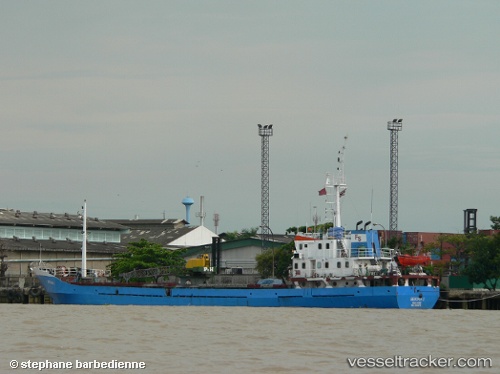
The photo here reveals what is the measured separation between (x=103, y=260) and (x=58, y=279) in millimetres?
28755

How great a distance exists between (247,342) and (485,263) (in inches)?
2025

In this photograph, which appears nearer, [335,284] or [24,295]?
[335,284]

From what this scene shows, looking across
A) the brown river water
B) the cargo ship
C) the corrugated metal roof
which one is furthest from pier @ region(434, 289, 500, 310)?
the corrugated metal roof

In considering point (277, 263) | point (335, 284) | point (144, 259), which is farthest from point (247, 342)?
point (144, 259)

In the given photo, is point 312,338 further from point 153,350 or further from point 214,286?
point 214,286

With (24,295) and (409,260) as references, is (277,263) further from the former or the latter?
(409,260)

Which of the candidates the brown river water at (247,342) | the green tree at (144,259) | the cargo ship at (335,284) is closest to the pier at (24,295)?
the green tree at (144,259)

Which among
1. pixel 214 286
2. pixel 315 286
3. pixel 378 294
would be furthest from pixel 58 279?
pixel 378 294

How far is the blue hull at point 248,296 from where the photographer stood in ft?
236

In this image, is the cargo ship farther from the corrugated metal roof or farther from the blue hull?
the corrugated metal roof

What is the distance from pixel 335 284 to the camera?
2963 inches

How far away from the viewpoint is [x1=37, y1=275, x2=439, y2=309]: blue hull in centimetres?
7194

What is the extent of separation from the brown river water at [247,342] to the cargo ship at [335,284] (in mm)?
6839

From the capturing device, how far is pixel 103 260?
11512 centimetres
